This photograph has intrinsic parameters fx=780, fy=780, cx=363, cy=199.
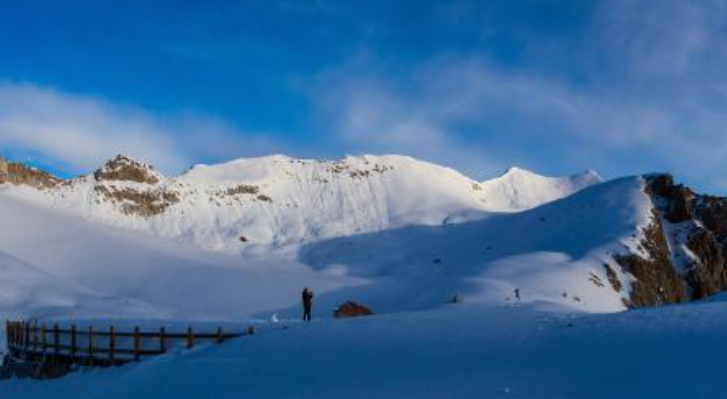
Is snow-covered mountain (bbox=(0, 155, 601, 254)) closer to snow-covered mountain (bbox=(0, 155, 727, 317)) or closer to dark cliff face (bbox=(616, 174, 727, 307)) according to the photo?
snow-covered mountain (bbox=(0, 155, 727, 317))

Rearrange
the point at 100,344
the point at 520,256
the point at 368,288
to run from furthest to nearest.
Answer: the point at 520,256
the point at 368,288
the point at 100,344

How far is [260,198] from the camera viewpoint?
170m

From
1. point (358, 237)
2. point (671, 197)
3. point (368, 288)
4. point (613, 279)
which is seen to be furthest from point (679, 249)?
point (358, 237)

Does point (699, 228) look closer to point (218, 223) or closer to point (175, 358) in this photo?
point (175, 358)

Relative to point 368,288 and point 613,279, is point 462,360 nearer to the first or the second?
point 613,279

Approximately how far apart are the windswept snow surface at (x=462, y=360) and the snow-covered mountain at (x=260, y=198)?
111 metres

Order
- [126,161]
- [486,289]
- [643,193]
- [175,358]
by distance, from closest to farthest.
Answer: [175,358]
[486,289]
[643,193]
[126,161]

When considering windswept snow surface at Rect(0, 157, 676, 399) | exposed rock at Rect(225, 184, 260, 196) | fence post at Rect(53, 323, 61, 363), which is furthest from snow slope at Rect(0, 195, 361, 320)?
exposed rock at Rect(225, 184, 260, 196)

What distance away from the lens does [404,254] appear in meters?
123

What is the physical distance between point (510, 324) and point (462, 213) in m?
136

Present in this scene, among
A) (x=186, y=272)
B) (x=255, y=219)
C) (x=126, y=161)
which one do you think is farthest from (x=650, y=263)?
(x=126, y=161)

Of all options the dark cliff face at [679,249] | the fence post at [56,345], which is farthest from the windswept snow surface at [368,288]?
the dark cliff face at [679,249]

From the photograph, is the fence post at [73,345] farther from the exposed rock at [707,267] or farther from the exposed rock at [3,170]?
the exposed rock at [3,170]

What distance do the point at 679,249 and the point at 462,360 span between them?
6822 centimetres
